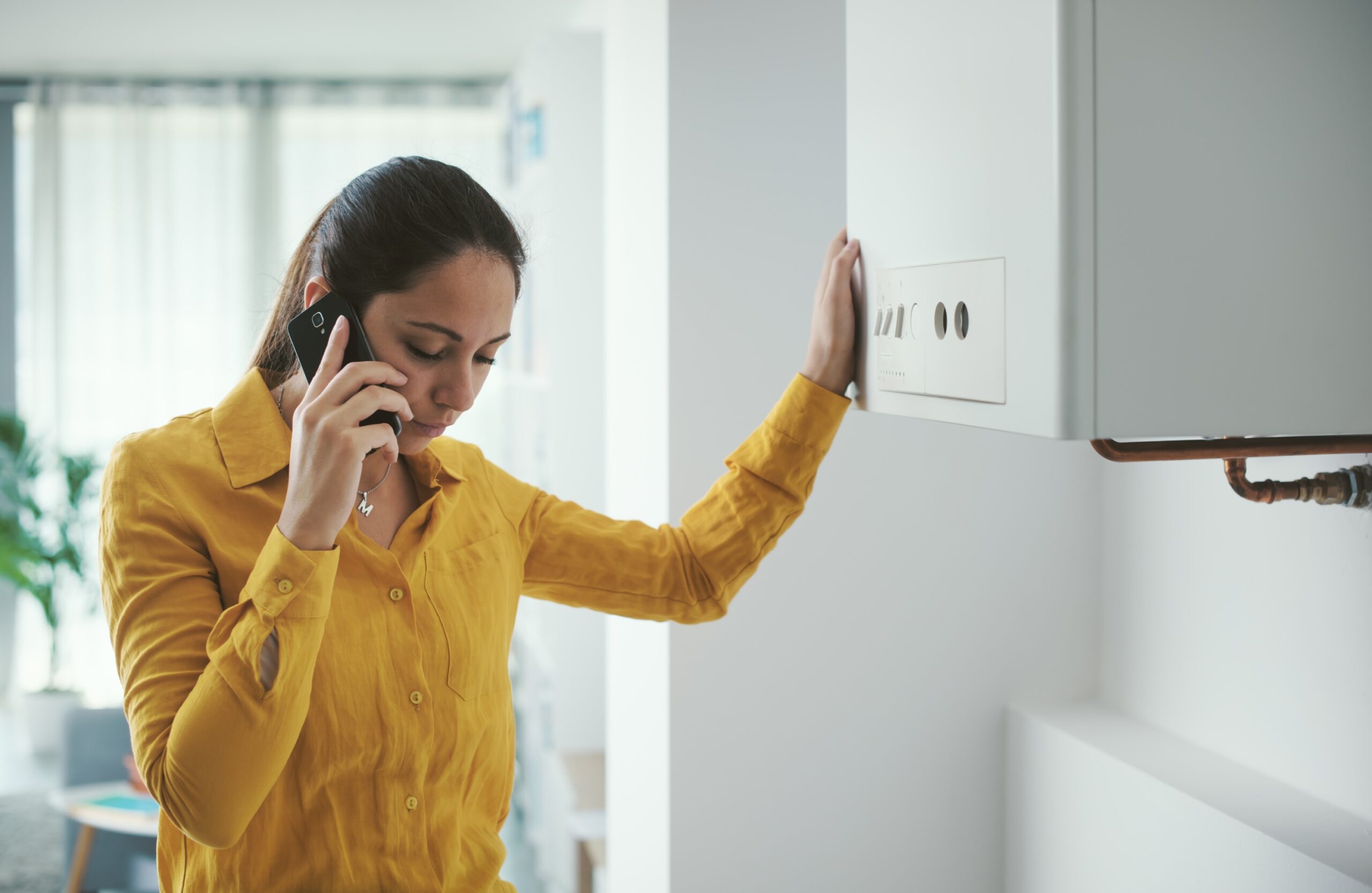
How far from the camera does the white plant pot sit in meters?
3.84

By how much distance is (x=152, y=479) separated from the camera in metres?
0.83

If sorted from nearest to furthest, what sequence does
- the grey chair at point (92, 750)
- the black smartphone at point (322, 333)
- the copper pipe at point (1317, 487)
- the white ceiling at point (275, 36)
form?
1. the black smartphone at point (322, 333)
2. the copper pipe at point (1317, 487)
3. the grey chair at point (92, 750)
4. the white ceiling at point (275, 36)

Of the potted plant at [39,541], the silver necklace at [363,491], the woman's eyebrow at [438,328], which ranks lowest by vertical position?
the potted plant at [39,541]

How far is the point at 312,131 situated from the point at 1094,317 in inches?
162

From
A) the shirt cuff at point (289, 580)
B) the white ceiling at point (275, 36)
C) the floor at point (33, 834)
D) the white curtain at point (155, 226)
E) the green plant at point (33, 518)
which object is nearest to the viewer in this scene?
the shirt cuff at point (289, 580)

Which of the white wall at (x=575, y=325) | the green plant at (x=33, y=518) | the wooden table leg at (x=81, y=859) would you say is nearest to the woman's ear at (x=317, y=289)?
the white wall at (x=575, y=325)

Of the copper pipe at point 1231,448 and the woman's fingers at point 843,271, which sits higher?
the woman's fingers at point 843,271

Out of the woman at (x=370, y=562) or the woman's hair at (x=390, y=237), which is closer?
the woman at (x=370, y=562)

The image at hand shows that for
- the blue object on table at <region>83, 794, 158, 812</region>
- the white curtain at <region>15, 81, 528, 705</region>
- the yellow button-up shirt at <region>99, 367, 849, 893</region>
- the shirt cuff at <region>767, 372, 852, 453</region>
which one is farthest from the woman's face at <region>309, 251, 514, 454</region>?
the white curtain at <region>15, 81, 528, 705</region>

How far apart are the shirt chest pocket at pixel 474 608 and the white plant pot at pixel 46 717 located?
3544 mm

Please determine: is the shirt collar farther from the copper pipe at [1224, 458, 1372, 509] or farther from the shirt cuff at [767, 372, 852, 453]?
the copper pipe at [1224, 458, 1372, 509]

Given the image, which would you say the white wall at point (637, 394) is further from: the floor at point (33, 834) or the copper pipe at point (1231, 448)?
the floor at point (33, 834)

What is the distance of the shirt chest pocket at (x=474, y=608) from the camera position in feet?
3.09

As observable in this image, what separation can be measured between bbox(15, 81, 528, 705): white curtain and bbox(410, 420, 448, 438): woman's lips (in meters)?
3.29
